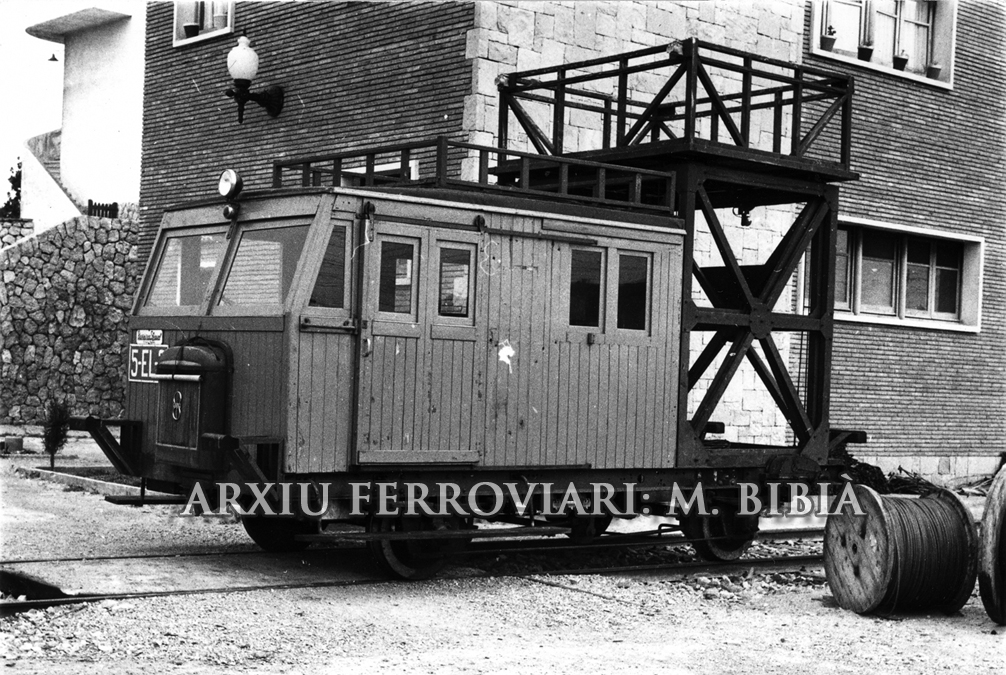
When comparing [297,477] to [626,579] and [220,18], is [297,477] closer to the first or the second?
[626,579]

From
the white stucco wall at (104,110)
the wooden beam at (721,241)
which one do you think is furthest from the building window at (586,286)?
the white stucco wall at (104,110)

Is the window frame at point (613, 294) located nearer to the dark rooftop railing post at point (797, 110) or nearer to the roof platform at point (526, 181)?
the roof platform at point (526, 181)

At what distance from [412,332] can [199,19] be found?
501 inches

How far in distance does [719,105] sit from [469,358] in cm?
354

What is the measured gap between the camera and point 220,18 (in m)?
20.5

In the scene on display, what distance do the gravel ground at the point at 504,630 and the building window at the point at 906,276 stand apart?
970cm

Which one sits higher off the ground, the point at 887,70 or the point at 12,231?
the point at 887,70

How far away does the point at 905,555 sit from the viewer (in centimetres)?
947

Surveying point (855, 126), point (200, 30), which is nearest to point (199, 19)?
point (200, 30)

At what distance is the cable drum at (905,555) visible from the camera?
9.51m

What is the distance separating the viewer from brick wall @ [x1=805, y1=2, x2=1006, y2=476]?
785 inches

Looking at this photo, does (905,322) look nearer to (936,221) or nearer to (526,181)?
(936,221)

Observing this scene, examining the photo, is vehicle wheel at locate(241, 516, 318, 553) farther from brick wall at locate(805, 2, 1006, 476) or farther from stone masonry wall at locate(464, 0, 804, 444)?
brick wall at locate(805, 2, 1006, 476)

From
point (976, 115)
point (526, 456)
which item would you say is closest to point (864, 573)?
point (526, 456)
